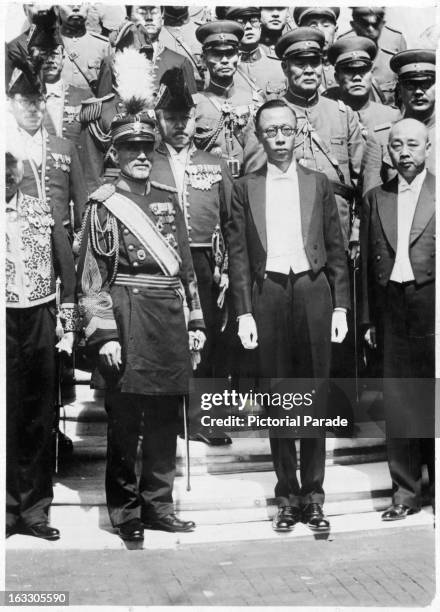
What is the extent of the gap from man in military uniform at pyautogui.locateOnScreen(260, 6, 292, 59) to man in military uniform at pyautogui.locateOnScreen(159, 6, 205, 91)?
0.41 metres

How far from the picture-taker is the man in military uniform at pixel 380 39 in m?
6.02

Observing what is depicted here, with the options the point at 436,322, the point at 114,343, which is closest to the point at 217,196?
the point at 114,343

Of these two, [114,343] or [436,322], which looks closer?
[114,343]

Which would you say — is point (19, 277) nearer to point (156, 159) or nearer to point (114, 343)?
point (114, 343)

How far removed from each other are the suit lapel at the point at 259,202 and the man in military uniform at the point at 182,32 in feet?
2.78

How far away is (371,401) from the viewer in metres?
6.06

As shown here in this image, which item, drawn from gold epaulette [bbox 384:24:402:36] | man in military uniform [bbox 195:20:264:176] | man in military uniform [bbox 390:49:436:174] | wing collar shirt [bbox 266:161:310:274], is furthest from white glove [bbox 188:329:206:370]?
gold epaulette [bbox 384:24:402:36]

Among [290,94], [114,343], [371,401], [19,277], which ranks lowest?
[371,401]

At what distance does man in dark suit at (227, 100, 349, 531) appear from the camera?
235 inches

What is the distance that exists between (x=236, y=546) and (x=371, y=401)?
1.25m

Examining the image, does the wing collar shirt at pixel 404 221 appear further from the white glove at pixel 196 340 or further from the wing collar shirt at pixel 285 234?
the white glove at pixel 196 340

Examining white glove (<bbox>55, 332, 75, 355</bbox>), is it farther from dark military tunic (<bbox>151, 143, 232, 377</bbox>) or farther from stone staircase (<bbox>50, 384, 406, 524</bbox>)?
dark military tunic (<bbox>151, 143, 232, 377</bbox>)

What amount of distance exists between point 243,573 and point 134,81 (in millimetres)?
3097

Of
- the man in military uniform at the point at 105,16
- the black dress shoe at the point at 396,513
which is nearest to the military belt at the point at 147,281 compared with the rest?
the man in military uniform at the point at 105,16
